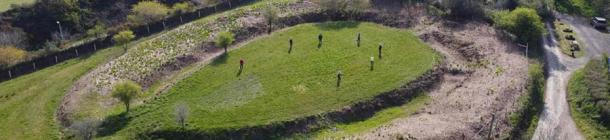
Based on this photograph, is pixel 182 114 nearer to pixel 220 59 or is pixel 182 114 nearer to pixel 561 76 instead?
pixel 220 59

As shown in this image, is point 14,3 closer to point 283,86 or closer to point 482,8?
point 283,86

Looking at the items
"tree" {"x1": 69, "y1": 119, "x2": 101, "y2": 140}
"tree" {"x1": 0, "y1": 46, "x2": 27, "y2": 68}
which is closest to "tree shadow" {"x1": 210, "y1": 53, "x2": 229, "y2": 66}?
"tree" {"x1": 69, "y1": 119, "x2": 101, "y2": 140}

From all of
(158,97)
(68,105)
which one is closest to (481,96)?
(158,97)

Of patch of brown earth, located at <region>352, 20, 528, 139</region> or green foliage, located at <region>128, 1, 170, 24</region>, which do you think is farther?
green foliage, located at <region>128, 1, 170, 24</region>

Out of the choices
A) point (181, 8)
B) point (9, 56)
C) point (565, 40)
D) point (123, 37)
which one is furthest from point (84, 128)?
point (565, 40)

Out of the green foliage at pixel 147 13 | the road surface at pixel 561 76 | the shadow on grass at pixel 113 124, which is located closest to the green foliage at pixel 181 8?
the green foliage at pixel 147 13

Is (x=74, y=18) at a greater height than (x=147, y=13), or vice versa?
(x=147, y=13)

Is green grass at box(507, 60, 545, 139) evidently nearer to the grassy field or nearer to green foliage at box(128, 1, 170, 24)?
the grassy field
